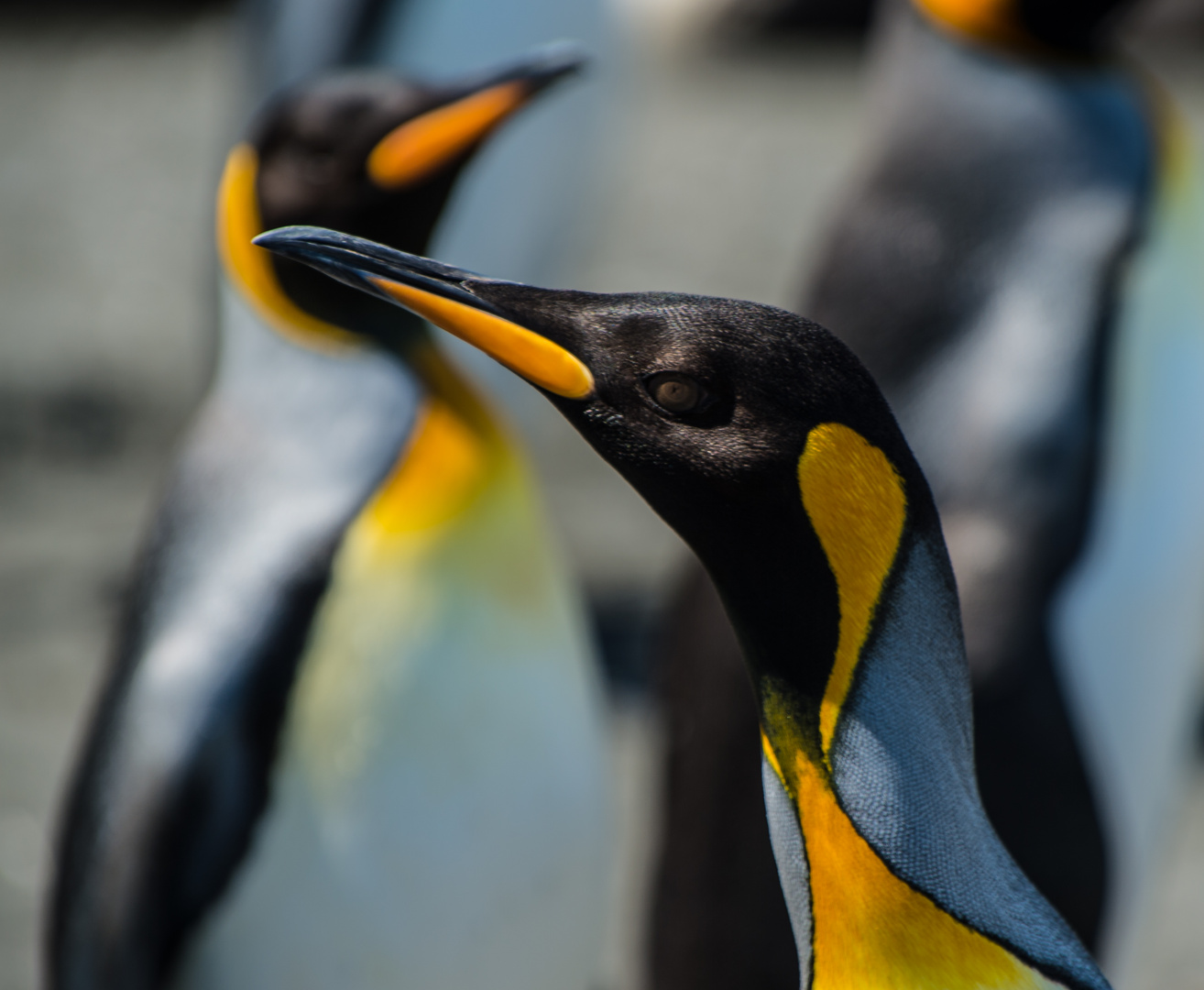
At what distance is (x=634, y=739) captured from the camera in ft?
10.9

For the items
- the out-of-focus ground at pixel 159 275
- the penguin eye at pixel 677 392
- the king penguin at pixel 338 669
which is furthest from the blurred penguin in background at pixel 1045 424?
the penguin eye at pixel 677 392

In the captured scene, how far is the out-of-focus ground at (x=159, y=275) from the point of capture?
10.2ft

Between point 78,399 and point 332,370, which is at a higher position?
point 332,370

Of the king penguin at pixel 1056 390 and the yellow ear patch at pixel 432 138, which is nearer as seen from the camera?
the yellow ear patch at pixel 432 138

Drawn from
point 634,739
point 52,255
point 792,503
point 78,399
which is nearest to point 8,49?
point 52,255

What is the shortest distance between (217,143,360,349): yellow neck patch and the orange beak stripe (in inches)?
31.4

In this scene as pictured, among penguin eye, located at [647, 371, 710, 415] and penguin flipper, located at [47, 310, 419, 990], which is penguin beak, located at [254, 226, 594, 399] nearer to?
penguin eye, located at [647, 371, 710, 415]

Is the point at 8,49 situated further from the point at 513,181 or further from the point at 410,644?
the point at 410,644

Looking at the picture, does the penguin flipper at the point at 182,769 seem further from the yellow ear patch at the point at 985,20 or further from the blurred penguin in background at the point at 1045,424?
the yellow ear patch at the point at 985,20

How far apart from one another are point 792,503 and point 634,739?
240 cm

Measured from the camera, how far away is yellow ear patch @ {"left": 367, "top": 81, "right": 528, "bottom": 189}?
1718 millimetres

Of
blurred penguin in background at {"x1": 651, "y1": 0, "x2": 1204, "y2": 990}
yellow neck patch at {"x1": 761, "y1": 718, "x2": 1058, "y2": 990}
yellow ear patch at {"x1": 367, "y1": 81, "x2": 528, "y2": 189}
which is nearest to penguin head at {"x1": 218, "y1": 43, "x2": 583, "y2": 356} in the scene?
yellow ear patch at {"x1": 367, "y1": 81, "x2": 528, "y2": 189}

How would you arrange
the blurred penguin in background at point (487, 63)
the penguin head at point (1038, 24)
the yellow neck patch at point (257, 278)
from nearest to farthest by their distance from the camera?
1. the yellow neck patch at point (257, 278)
2. the penguin head at point (1038, 24)
3. the blurred penguin in background at point (487, 63)

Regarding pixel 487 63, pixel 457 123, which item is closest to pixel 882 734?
pixel 457 123
